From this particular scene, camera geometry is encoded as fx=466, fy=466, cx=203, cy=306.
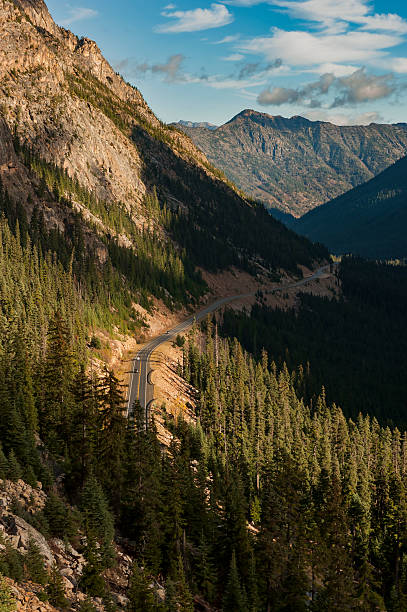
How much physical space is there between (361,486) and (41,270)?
78.2 m

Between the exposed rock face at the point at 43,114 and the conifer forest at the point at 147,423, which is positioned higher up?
the exposed rock face at the point at 43,114

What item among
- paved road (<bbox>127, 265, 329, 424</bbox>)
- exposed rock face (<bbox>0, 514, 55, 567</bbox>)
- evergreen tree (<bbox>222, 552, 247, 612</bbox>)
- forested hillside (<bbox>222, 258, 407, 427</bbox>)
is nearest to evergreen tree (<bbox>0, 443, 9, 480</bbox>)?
exposed rock face (<bbox>0, 514, 55, 567</bbox>)

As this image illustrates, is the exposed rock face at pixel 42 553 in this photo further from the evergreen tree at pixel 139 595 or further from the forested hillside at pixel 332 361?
the forested hillside at pixel 332 361

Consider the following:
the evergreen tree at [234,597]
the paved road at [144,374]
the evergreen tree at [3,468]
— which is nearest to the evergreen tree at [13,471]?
the evergreen tree at [3,468]

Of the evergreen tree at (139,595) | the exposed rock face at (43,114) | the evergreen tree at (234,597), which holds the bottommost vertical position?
the evergreen tree at (234,597)

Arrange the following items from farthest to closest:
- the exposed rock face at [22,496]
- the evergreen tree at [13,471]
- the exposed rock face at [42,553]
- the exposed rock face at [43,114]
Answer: the exposed rock face at [43,114], the evergreen tree at [13,471], the exposed rock face at [22,496], the exposed rock face at [42,553]

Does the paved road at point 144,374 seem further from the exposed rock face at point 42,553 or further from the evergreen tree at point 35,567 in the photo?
the evergreen tree at point 35,567

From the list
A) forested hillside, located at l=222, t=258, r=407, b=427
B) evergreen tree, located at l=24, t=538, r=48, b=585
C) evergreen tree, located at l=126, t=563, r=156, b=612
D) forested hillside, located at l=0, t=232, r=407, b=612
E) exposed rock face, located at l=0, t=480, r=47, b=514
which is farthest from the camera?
forested hillside, located at l=222, t=258, r=407, b=427

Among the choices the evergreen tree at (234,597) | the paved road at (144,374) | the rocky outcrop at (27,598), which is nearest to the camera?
the rocky outcrop at (27,598)

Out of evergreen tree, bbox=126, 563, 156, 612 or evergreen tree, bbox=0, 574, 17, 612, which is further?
evergreen tree, bbox=126, 563, 156, 612

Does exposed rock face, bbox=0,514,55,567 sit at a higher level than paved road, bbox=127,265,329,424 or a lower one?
higher

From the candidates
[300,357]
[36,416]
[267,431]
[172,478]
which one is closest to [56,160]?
[300,357]

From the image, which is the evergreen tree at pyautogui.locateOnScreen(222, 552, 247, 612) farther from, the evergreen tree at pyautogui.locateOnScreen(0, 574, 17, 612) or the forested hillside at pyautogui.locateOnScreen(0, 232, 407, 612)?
the evergreen tree at pyautogui.locateOnScreen(0, 574, 17, 612)

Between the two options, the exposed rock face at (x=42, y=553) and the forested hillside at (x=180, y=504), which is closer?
the exposed rock face at (x=42, y=553)
